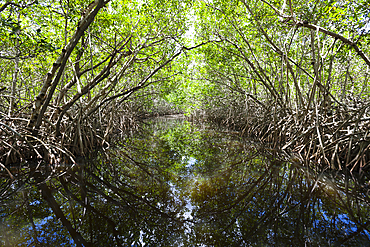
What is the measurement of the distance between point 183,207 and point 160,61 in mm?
5776

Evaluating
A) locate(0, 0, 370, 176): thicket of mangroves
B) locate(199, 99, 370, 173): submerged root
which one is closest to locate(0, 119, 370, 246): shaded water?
locate(199, 99, 370, 173): submerged root

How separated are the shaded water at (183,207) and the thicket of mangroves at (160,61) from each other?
2.70 ft

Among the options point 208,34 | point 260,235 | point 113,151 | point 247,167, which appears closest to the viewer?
point 260,235

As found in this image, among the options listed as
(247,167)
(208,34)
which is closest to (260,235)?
(247,167)

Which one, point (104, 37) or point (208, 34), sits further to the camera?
point (208, 34)

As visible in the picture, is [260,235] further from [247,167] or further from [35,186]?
[35,186]

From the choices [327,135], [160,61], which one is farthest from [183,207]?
[160,61]

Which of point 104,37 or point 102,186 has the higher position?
point 104,37

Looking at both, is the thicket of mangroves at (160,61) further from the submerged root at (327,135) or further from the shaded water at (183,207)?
the shaded water at (183,207)

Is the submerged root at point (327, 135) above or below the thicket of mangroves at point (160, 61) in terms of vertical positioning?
below

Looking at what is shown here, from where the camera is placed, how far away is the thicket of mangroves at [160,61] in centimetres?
360

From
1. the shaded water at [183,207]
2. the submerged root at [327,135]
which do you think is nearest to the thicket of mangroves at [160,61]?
the submerged root at [327,135]

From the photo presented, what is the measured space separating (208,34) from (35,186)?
280 inches

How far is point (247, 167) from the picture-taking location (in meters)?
3.96
